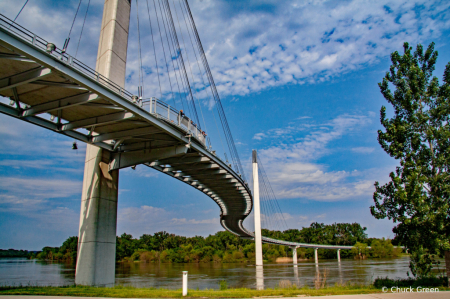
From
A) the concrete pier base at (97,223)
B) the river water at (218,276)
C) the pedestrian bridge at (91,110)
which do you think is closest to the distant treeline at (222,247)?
the river water at (218,276)

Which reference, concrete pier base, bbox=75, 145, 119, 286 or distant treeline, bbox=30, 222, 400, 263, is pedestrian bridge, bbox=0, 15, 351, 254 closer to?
concrete pier base, bbox=75, 145, 119, 286

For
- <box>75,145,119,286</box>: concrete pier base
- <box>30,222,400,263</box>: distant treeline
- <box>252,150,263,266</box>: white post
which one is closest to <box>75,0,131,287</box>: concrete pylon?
<box>75,145,119,286</box>: concrete pier base

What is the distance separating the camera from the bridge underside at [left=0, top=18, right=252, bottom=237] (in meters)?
12.1

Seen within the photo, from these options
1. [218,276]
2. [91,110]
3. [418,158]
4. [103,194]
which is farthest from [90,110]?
[218,276]

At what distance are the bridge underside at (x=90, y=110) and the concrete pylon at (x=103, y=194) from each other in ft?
3.33

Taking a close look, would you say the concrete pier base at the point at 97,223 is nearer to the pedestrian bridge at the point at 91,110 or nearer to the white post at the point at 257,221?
the pedestrian bridge at the point at 91,110

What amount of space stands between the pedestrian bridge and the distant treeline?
87647 mm

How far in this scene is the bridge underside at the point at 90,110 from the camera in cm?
1211

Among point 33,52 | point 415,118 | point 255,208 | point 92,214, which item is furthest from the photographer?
point 255,208

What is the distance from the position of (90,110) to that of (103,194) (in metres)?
5.74

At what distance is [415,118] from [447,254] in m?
6.10

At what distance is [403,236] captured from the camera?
47.1ft

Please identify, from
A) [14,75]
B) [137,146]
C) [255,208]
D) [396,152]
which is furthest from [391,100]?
[255,208]

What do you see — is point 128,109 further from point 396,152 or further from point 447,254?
point 447,254
